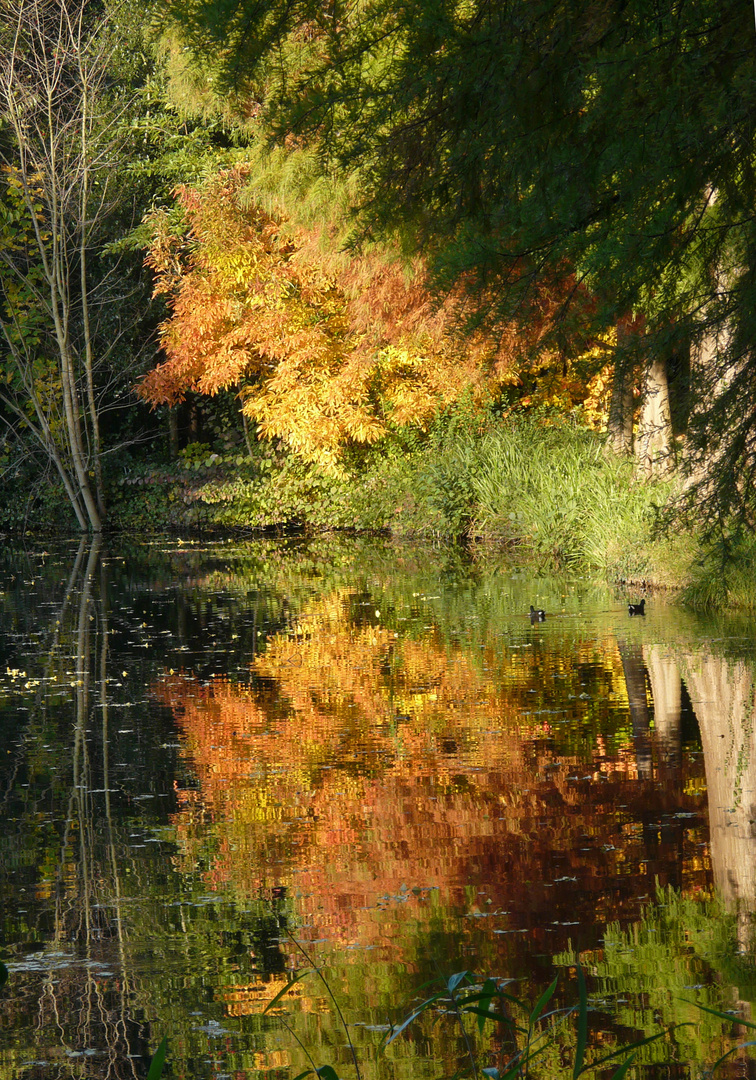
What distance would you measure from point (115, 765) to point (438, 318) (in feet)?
30.6

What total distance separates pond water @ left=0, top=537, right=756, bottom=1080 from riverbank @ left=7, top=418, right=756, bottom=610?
70.4 inches

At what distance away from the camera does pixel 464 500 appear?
64.4ft

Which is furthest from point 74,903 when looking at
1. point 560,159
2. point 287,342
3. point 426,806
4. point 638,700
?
point 287,342

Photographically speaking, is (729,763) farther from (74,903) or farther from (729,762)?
(74,903)

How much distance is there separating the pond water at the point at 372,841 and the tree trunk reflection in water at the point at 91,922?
0.04ft

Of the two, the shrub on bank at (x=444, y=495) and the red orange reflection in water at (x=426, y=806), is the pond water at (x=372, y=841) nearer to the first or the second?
the red orange reflection in water at (x=426, y=806)

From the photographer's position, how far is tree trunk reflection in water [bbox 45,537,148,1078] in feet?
13.4

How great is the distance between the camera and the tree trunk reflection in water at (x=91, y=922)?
161 inches

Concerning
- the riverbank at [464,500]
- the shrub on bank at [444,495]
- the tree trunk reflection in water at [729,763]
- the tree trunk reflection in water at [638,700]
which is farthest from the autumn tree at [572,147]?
the shrub on bank at [444,495]

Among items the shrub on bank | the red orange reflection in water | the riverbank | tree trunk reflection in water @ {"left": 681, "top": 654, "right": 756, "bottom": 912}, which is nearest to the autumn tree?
tree trunk reflection in water @ {"left": 681, "top": 654, "right": 756, "bottom": 912}

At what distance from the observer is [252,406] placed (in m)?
21.3

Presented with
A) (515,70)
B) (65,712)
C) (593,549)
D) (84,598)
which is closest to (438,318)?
(593,549)

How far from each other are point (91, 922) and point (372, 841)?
1.34m

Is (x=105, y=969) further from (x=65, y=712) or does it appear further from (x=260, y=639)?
(x=260, y=639)
